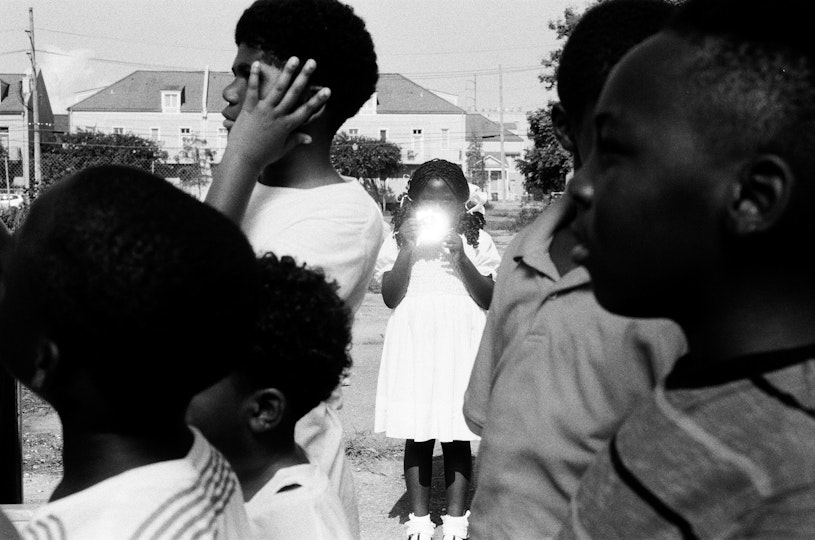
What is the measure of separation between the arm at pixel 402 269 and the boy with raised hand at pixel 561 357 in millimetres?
2656

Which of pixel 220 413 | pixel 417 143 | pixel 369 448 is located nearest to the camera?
pixel 220 413

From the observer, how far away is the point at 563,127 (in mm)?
1841

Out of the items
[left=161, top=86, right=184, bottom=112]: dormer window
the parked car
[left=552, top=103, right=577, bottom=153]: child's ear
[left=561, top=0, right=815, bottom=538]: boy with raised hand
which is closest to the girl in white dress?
[left=552, top=103, right=577, bottom=153]: child's ear

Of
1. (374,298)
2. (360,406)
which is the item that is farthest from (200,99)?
(360,406)

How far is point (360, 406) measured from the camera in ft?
22.0

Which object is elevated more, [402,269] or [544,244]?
[544,244]

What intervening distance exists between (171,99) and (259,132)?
61.3m

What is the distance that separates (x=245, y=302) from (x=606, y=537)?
0.55 meters

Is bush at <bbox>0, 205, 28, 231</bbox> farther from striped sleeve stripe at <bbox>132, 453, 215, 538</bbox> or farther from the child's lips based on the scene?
the child's lips

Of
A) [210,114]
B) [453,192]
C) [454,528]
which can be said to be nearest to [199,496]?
[454,528]

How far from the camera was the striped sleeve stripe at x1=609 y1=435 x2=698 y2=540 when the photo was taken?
2.82ft

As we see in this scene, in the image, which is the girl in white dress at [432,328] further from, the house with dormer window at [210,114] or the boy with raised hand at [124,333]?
the house with dormer window at [210,114]

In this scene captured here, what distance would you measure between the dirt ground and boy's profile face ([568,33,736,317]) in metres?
3.69

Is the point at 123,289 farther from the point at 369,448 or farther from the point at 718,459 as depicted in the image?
the point at 369,448
